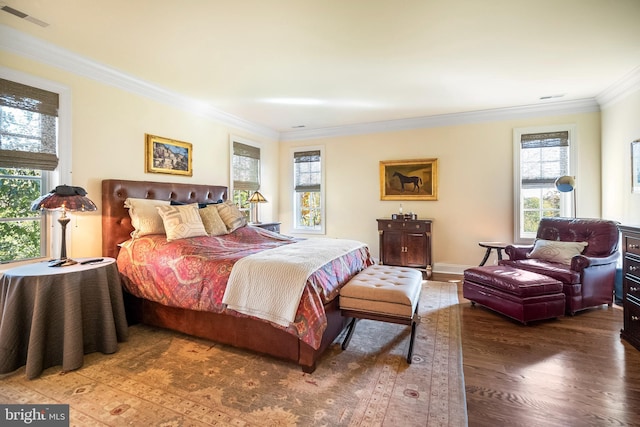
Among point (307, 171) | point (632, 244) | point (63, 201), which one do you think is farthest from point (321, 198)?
point (632, 244)

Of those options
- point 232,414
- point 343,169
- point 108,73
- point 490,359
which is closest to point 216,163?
point 108,73

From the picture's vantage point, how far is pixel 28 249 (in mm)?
2625

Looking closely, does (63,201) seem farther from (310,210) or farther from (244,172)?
(310,210)

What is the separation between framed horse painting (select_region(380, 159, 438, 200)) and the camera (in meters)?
5.07

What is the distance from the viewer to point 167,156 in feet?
12.5

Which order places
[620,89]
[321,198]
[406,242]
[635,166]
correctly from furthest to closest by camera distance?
[321,198], [406,242], [620,89], [635,166]

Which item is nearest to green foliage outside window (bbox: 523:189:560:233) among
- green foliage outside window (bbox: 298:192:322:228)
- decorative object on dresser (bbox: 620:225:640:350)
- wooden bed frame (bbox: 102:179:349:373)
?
decorative object on dresser (bbox: 620:225:640:350)

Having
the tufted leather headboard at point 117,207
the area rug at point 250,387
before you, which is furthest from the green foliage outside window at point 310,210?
the area rug at point 250,387

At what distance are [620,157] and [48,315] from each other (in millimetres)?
6114

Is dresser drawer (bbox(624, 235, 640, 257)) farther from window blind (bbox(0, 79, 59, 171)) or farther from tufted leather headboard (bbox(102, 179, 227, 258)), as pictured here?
window blind (bbox(0, 79, 59, 171))

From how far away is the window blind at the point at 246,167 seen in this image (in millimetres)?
4992

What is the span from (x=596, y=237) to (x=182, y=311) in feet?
14.8

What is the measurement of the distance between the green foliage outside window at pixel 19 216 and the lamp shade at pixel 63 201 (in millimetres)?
425

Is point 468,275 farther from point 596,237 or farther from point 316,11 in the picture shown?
point 316,11
